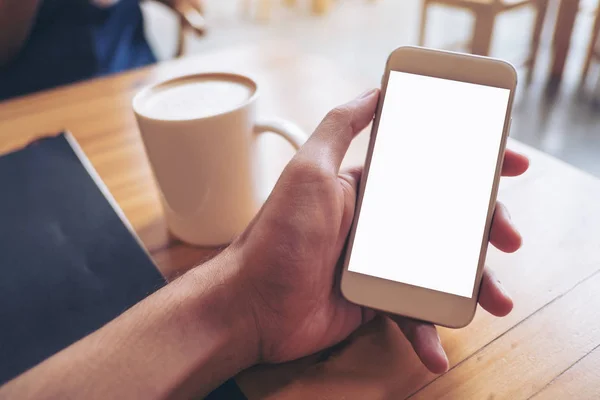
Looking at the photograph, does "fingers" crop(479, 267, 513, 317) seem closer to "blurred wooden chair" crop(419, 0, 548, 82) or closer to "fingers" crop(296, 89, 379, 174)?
"fingers" crop(296, 89, 379, 174)

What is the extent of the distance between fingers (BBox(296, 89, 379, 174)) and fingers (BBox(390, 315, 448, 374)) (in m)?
0.14

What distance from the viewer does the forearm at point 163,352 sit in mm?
343

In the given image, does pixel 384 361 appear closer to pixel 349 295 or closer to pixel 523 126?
pixel 349 295

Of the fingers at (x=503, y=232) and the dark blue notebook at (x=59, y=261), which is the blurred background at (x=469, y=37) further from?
the fingers at (x=503, y=232)

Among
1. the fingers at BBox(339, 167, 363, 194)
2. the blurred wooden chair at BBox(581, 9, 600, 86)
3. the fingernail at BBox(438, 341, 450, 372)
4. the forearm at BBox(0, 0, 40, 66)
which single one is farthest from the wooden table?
the blurred wooden chair at BBox(581, 9, 600, 86)

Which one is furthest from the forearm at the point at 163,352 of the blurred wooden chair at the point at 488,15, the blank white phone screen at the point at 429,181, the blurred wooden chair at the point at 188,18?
the blurred wooden chair at the point at 488,15

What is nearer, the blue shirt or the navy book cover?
the navy book cover

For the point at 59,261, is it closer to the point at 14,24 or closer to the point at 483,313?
the point at 483,313

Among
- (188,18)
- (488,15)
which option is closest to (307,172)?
(188,18)

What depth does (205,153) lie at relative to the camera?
0.42 meters

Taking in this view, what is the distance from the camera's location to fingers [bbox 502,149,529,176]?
0.45m

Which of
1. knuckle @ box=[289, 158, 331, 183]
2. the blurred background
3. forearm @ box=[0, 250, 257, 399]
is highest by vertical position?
knuckle @ box=[289, 158, 331, 183]

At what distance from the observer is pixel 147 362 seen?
0.35 metres

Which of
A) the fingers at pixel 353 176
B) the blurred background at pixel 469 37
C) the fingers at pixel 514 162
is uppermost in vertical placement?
the fingers at pixel 514 162
